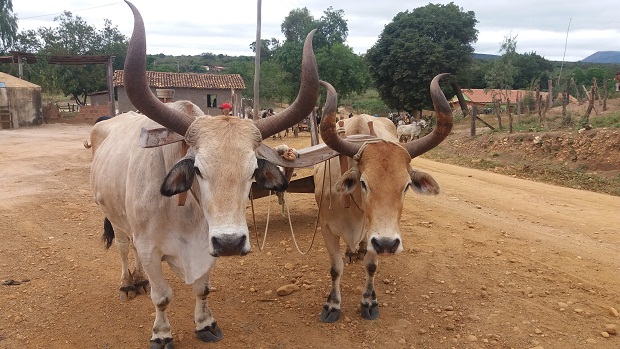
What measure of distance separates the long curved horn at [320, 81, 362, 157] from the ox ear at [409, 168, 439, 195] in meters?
0.51

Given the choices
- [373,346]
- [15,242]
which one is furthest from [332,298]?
[15,242]

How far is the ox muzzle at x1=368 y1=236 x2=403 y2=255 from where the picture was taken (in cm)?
332

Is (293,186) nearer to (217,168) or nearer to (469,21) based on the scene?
(217,168)

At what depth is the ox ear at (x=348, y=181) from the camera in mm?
3789

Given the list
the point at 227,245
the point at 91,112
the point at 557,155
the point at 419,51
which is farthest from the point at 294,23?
the point at 227,245

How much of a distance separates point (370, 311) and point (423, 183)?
4.46 feet

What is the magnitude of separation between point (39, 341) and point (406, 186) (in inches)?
131

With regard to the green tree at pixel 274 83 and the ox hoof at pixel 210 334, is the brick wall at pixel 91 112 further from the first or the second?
the ox hoof at pixel 210 334

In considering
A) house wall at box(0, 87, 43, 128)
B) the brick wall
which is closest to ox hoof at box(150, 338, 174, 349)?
house wall at box(0, 87, 43, 128)

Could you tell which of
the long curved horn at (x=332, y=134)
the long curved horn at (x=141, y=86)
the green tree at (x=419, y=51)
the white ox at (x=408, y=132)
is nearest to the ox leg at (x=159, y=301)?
the long curved horn at (x=141, y=86)

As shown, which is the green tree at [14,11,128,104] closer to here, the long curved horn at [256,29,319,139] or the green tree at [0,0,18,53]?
the green tree at [0,0,18,53]

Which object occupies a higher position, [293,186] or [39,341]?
[293,186]

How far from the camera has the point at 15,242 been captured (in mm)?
6297

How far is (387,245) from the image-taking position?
3.32 m
